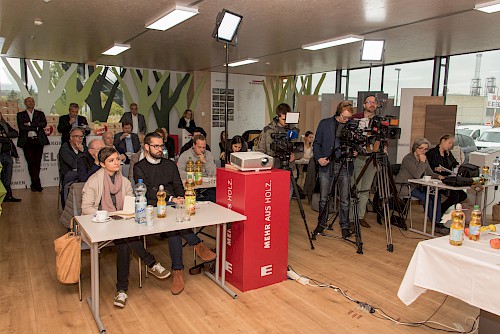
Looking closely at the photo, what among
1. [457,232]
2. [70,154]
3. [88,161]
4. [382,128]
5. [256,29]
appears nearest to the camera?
[457,232]

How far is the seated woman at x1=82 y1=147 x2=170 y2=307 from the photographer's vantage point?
10.3 ft

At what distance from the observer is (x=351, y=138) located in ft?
13.9

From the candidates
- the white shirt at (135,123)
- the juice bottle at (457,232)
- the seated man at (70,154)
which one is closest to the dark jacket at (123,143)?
the seated man at (70,154)

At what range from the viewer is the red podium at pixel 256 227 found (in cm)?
328

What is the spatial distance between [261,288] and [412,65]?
696 cm

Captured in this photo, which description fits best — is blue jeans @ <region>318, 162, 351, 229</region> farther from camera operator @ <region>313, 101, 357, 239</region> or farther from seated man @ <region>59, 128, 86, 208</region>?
seated man @ <region>59, 128, 86, 208</region>

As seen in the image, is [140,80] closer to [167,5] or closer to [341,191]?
[167,5]

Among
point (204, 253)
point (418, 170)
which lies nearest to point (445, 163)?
point (418, 170)

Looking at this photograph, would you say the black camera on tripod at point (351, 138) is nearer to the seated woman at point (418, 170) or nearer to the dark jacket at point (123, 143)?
the seated woman at point (418, 170)

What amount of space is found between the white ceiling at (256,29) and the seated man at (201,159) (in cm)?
165

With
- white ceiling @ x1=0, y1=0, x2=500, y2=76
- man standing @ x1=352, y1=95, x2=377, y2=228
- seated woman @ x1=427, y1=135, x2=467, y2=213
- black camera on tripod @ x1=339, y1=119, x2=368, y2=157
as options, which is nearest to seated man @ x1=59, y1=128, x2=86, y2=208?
white ceiling @ x1=0, y1=0, x2=500, y2=76

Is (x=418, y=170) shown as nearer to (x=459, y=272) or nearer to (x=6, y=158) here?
(x=459, y=272)

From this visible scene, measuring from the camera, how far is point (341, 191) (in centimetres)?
474

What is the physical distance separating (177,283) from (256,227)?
0.84 m
